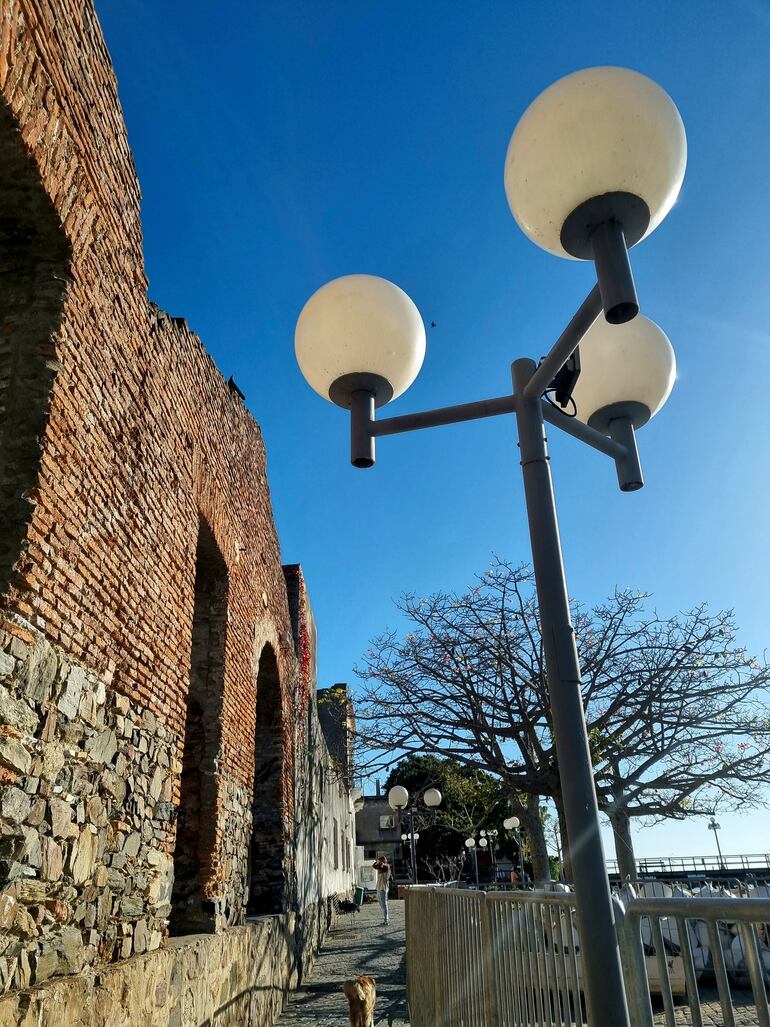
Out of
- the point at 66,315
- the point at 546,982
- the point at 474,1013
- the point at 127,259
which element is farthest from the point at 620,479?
the point at 127,259

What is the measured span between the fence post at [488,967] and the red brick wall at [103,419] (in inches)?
95.3

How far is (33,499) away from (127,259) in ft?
6.65

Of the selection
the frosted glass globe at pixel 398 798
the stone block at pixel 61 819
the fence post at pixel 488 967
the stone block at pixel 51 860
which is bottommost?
the fence post at pixel 488 967

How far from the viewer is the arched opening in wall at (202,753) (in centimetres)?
611

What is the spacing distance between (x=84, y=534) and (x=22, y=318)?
118cm

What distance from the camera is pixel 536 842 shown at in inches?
464

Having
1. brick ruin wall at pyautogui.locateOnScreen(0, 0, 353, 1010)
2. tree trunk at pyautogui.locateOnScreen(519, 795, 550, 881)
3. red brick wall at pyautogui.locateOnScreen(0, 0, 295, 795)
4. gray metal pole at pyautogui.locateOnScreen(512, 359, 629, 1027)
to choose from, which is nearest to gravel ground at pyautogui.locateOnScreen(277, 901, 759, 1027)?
gray metal pole at pyautogui.locateOnScreen(512, 359, 629, 1027)

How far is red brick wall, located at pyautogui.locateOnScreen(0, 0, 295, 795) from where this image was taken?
3.46 metres

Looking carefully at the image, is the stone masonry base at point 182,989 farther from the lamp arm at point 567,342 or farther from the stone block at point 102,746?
the lamp arm at point 567,342

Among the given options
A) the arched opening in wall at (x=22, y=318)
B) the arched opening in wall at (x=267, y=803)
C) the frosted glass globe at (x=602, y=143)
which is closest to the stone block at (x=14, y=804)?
the arched opening in wall at (x=22, y=318)

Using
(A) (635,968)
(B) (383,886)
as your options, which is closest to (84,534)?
(A) (635,968)

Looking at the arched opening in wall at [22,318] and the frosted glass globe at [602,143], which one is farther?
the arched opening in wall at [22,318]

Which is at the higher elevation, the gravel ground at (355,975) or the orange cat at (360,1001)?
the orange cat at (360,1001)

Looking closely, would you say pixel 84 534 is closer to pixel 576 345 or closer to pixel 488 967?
pixel 576 345
